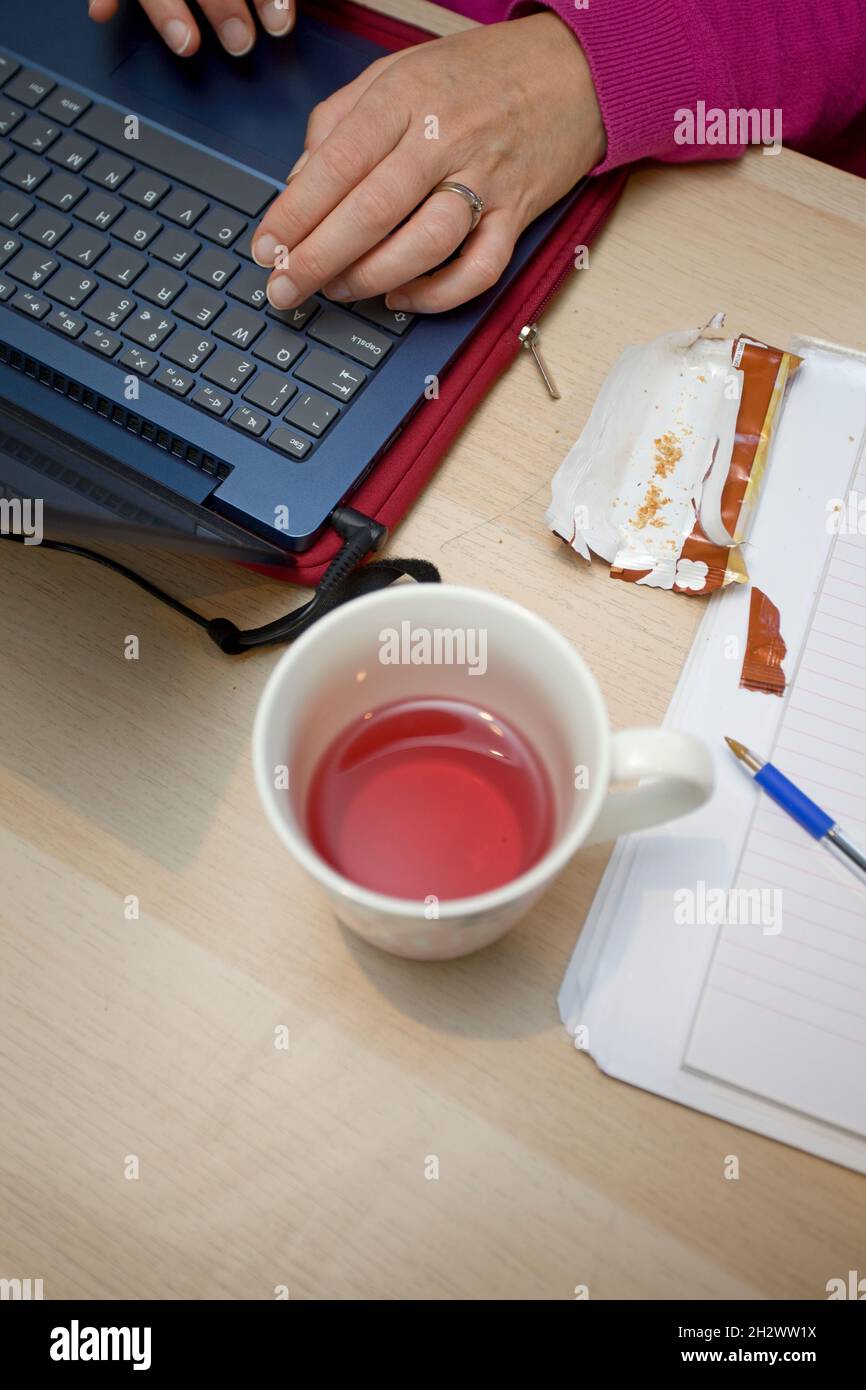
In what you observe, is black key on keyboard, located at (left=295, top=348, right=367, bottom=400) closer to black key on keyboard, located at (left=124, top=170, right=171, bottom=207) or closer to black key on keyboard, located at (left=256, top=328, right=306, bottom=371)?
black key on keyboard, located at (left=256, top=328, right=306, bottom=371)

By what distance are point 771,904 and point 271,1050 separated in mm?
232

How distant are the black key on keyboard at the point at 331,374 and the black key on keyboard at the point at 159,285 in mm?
82

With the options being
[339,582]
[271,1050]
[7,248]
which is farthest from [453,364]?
[271,1050]

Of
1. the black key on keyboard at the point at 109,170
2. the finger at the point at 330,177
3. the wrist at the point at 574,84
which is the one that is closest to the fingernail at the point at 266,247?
the finger at the point at 330,177

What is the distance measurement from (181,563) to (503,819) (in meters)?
0.23

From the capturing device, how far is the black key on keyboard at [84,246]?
1.67 ft

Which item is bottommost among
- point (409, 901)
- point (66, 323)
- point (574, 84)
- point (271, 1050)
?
point (271, 1050)

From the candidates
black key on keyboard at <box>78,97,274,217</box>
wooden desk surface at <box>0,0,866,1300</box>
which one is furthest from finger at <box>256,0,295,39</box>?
wooden desk surface at <box>0,0,866,1300</box>

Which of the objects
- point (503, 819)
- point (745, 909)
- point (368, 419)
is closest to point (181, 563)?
point (368, 419)

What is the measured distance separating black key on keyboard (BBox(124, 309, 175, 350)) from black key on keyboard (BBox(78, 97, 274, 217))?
0.30 ft

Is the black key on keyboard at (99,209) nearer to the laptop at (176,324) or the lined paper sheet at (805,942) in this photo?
the laptop at (176,324)

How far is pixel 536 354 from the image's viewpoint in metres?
0.54

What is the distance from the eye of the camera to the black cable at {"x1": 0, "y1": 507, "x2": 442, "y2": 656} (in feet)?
1.55

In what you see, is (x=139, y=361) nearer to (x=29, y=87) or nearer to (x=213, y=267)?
(x=213, y=267)
